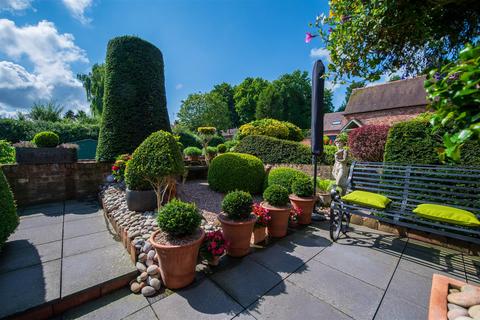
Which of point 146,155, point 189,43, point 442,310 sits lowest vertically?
point 442,310

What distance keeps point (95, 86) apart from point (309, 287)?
27.6 meters

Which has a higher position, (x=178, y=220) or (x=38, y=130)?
(x=38, y=130)

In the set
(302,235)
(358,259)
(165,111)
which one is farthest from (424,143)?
(165,111)

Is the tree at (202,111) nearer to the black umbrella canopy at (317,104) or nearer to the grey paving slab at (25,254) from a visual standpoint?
the black umbrella canopy at (317,104)

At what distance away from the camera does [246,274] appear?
2158 mm

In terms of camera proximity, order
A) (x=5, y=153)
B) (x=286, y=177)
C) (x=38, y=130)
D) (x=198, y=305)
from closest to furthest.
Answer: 1. (x=198, y=305)
2. (x=286, y=177)
3. (x=5, y=153)
4. (x=38, y=130)

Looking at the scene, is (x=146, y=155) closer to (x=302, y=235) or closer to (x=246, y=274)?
(x=246, y=274)

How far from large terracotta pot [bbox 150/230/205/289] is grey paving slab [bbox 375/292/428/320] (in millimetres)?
→ 1736

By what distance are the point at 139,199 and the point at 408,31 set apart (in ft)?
14.6

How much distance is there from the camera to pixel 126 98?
5.49 metres

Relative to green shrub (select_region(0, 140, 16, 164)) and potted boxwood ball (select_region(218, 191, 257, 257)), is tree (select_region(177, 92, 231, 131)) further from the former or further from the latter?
potted boxwood ball (select_region(218, 191, 257, 257))

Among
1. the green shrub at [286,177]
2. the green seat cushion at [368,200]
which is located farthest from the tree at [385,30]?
the green shrub at [286,177]

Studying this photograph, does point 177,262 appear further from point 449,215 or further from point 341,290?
point 449,215

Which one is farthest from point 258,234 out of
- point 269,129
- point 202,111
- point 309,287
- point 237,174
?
point 202,111
